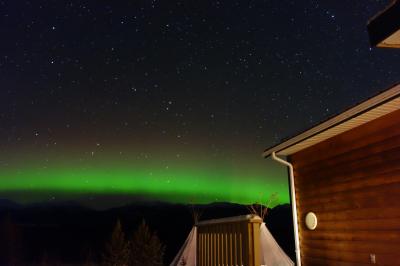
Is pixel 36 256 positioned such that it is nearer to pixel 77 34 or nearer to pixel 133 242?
pixel 133 242

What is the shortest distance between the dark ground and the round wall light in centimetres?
470

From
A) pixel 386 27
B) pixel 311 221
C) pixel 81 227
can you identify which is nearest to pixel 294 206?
pixel 311 221

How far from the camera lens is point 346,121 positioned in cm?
480

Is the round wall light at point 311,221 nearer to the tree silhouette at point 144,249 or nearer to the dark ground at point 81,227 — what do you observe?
the dark ground at point 81,227

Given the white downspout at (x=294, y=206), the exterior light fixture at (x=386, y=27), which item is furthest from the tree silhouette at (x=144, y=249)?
the exterior light fixture at (x=386, y=27)

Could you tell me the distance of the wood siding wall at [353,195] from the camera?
15.3 feet

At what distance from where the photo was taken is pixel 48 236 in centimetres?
2405

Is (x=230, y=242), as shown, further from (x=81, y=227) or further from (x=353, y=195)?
(x=81, y=227)

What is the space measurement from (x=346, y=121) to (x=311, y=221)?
6.92 feet

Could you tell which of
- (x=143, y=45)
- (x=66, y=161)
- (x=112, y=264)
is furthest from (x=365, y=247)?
(x=66, y=161)

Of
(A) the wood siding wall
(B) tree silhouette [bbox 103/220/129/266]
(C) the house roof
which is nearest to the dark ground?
(B) tree silhouette [bbox 103/220/129/266]

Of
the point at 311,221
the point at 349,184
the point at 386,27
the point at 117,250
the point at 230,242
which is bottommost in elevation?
the point at 117,250

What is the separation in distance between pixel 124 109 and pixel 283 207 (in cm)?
2202

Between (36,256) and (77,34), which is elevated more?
(77,34)
